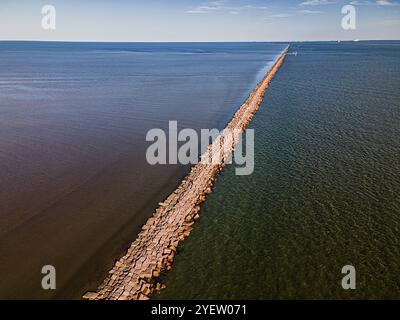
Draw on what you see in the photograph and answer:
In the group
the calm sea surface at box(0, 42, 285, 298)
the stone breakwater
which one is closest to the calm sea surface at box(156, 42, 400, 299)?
the stone breakwater

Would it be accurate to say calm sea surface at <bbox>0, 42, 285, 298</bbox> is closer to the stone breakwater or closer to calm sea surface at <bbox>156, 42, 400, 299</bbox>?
the stone breakwater

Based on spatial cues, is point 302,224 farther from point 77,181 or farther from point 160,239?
point 77,181

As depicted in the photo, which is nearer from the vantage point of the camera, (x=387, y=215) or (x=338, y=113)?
(x=387, y=215)

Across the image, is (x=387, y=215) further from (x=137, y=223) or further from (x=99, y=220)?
(x=99, y=220)

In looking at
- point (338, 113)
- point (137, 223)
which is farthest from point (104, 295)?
point (338, 113)

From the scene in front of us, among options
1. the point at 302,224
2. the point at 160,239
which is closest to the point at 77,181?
the point at 160,239

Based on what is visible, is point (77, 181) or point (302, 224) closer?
point (302, 224)
